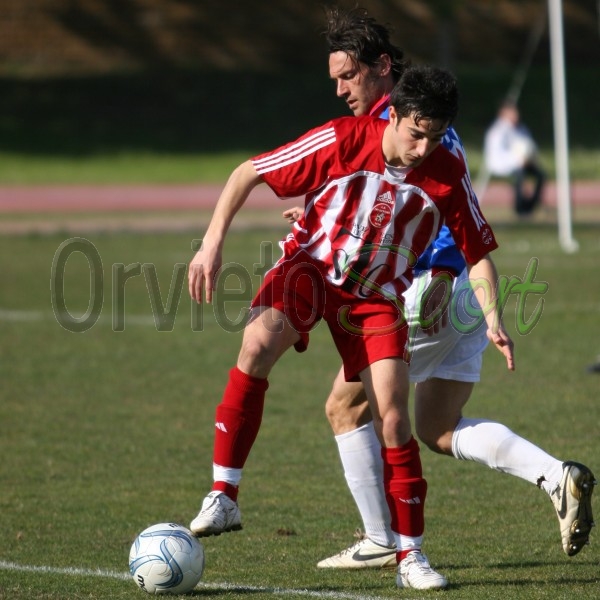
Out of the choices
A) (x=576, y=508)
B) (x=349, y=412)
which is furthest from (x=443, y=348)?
(x=576, y=508)

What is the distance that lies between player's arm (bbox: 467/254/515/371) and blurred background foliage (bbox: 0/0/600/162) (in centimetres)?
2556

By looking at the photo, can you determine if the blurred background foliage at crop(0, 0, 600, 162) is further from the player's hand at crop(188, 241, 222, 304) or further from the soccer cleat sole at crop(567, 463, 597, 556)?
the soccer cleat sole at crop(567, 463, 597, 556)

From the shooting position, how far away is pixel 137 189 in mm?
26766

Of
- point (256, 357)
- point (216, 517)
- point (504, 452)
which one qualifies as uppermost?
point (256, 357)

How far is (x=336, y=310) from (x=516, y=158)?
54.3 ft

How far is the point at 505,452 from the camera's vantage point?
14.6 ft

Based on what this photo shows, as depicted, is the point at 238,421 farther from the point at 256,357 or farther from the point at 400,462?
the point at 400,462

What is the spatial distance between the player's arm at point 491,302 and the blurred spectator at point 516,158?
16146 mm

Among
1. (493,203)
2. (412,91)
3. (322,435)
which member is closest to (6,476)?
(322,435)

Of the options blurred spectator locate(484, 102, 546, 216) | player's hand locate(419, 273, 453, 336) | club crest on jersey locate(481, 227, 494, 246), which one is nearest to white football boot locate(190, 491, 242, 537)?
player's hand locate(419, 273, 453, 336)

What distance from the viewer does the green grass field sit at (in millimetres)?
4570

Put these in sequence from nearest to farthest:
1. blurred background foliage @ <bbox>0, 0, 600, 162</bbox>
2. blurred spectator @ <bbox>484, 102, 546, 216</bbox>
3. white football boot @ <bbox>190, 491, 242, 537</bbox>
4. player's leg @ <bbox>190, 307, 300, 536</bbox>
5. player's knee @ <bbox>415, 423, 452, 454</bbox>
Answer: white football boot @ <bbox>190, 491, 242, 537</bbox>
player's leg @ <bbox>190, 307, 300, 536</bbox>
player's knee @ <bbox>415, 423, 452, 454</bbox>
blurred spectator @ <bbox>484, 102, 546, 216</bbox>
blurred background foliage @ <bbox>0, 0, 600, 162</bbox>

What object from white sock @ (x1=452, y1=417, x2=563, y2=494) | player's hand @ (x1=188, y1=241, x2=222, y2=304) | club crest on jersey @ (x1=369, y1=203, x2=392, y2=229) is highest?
club crest on jersey @ (x1=369, y1=203, x2=392, y2=229)

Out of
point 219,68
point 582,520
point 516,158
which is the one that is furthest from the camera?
point 219,68
